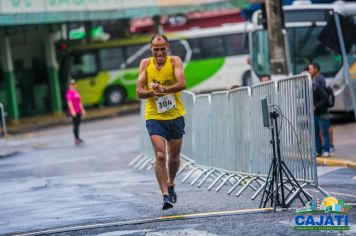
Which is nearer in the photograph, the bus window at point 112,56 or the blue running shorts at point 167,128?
the blue running shorts at point 167,128

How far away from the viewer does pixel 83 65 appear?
4397 cm

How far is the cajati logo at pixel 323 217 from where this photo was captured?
822 centimetres

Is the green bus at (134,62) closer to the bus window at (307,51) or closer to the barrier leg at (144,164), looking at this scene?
the bus window at (307,51)

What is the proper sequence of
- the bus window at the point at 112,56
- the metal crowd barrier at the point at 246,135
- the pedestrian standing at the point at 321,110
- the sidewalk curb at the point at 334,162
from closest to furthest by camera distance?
the metal crowd barrier at the point at 246,135
the sidewalk curb at the point at 334,162
the pedestrian standing at the point at 321,110
the bus window at the point at 112,56

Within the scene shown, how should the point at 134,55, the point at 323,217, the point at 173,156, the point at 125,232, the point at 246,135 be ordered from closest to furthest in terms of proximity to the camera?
the point at 323,217 < the point at 125,232 < the point at 173,156 < the point at 246,135 < the point at 134,55

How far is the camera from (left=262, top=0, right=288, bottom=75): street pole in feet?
64.9

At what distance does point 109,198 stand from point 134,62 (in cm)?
3140

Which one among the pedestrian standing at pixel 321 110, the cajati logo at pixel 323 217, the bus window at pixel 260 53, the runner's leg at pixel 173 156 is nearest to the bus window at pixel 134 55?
the bus window at pixel 260 53

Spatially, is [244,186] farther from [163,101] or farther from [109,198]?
[109,198]

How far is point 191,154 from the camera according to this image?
16.8 meters

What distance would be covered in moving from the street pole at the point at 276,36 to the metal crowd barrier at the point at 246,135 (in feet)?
10.1

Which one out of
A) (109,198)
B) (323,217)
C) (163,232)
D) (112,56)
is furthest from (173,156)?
(112,56)

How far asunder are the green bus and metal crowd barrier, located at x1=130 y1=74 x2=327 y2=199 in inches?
1023

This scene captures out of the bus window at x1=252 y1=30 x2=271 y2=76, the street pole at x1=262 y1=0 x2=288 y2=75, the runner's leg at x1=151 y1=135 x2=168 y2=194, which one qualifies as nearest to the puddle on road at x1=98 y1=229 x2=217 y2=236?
the runner's leg at x1=151 y1=135 x2=168 y2=194
